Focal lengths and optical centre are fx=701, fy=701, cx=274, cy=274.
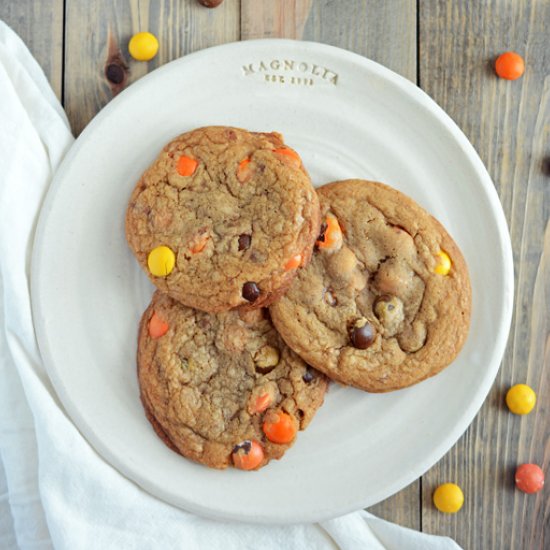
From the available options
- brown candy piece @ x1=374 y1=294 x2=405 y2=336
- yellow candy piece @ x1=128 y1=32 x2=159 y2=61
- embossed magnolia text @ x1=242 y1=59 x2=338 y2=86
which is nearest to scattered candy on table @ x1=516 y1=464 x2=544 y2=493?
brown candy piece @ x1=374 y1=294 x2=405 y2=336

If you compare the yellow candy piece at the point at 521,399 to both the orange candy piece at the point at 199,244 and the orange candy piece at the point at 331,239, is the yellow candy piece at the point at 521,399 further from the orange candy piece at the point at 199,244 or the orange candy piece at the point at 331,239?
the orange candy piece at the point at 199,244

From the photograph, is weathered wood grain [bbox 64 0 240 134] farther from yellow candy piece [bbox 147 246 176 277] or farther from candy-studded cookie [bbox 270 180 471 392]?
candy-studded cookie [bbox 270 180 471 392]

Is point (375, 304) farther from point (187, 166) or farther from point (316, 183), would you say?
point (187, 166)

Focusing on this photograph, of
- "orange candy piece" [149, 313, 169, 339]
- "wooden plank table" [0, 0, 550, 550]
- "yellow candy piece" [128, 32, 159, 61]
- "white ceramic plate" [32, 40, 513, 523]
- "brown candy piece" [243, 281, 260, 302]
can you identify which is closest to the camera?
"brown candy piece" [243, 281, 260, 302]

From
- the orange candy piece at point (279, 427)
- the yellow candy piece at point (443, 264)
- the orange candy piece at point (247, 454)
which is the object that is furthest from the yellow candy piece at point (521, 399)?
the orange candy piece at point (247, 454)

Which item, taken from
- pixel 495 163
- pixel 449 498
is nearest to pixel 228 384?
pixel 449 498

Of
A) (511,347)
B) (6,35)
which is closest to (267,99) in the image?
(6,35)

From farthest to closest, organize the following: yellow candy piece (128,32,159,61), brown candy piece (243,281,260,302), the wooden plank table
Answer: the wooden plank table < yellow candy piece (128,32,159,61) < brown candy piece (243,281,260,302)
